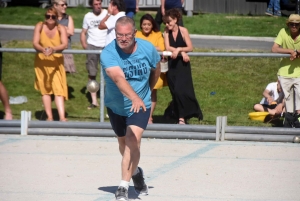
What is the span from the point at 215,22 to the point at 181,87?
10899 mm

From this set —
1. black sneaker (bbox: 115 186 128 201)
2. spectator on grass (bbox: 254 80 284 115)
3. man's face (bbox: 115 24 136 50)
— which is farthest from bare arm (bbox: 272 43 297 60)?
black sneaker (bbox: 115 186 128 201)

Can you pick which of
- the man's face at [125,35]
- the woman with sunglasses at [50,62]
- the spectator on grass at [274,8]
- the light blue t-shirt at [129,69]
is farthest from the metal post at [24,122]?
the spectator on grass at [274,8]


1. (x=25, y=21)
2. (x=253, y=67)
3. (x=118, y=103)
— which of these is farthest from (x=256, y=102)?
(x=25, y=21)

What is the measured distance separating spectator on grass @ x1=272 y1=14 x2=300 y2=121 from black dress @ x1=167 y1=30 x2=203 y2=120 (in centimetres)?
132

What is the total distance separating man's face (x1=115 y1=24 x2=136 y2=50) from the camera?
6172 mm

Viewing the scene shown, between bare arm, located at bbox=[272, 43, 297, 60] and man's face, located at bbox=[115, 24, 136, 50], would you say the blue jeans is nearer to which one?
bare arm, located at bbox=[272, 43, 297, 60]

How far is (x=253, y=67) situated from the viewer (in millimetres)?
12844

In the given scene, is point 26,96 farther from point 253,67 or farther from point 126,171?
point 126,171

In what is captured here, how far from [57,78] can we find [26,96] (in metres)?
2.71

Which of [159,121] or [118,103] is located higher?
[118,103]

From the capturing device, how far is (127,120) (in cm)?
649

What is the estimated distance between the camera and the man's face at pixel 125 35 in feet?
20.2

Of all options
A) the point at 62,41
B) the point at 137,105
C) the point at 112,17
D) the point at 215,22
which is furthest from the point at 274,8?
the point at 137,105

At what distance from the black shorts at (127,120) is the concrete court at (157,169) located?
630 mm
